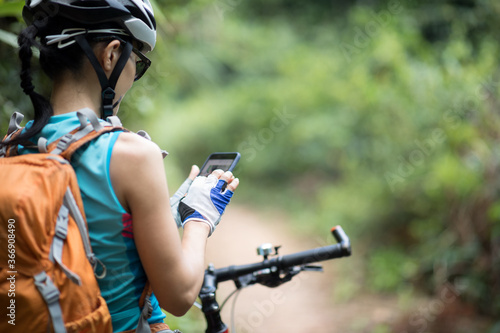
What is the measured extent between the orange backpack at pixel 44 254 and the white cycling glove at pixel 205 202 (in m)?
0.45

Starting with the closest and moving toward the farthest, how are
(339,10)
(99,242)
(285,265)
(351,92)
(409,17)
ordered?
(99,242)
(285,265)
(351,92)
(409,17)
(339,10)

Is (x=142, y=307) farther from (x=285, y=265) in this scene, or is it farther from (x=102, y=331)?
(x=285, y=265)

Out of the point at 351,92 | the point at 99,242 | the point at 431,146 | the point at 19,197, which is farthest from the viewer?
the point at 351,92

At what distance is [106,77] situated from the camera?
5.37 feet

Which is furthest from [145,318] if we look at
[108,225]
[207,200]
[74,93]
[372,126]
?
[372,126]

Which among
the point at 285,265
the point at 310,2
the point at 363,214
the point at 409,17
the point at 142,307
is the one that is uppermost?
the point at 142,307

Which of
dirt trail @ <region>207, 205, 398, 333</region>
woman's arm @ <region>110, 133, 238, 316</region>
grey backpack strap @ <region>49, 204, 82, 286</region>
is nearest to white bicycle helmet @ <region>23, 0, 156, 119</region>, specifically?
woman's arm @ <region>110, 133, 238, 316</region>

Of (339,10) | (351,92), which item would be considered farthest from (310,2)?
(351,92)

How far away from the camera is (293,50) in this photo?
14.5 meters

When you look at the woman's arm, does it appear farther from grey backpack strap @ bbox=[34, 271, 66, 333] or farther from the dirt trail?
the dirt trail

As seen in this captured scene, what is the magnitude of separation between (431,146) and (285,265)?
4983 mm

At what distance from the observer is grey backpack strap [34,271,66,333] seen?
1340 mm

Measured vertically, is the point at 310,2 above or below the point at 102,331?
below

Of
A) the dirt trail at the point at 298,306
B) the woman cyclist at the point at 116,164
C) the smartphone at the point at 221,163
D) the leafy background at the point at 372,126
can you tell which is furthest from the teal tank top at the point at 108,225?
the dirt trail at the point at 298,306
